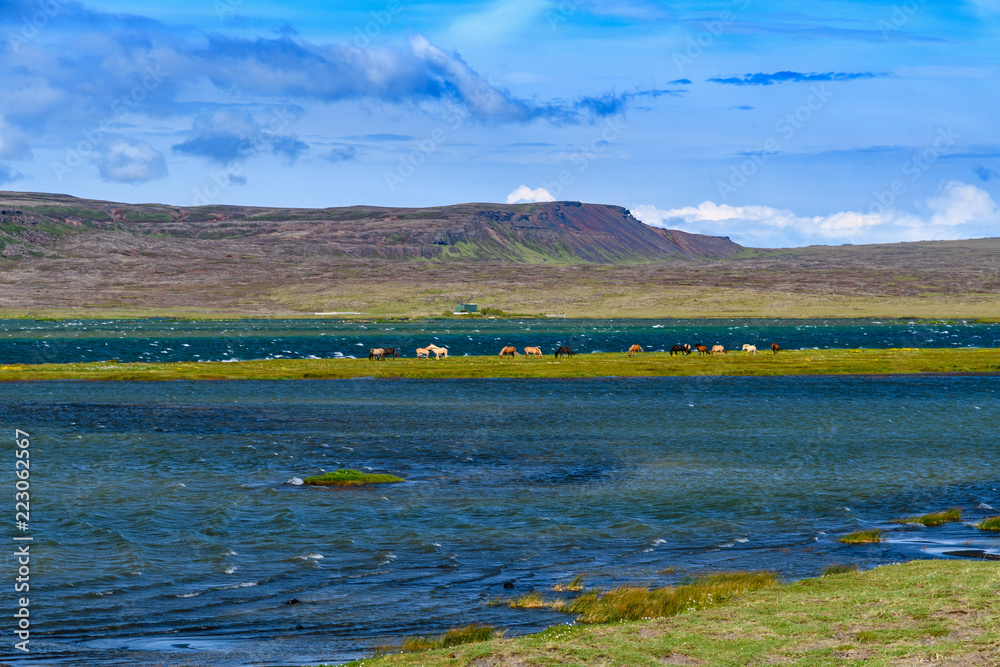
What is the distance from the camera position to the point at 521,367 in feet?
261

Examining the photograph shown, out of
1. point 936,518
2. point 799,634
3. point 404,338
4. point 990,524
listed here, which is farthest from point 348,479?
point 404,338

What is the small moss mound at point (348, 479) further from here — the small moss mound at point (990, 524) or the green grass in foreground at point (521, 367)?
the green grass in foreground at point (521, 367)

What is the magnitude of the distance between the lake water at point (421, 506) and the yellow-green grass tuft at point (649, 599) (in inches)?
30.6

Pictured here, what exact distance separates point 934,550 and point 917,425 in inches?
1054

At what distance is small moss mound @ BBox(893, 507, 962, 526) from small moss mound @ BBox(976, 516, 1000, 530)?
850 mm

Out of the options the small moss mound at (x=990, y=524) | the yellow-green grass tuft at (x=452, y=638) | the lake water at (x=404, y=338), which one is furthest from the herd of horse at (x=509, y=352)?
the yellow-green grass tuft at (x=452, y=638)

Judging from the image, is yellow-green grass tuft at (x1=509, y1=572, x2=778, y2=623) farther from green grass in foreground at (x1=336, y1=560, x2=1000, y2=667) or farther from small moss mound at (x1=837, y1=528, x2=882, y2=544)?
small moss mound at (x1=837, y1=528, x2=882, y2=544)

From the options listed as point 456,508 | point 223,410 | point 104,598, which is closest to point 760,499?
point 456,508

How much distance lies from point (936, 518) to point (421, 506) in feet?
45.3

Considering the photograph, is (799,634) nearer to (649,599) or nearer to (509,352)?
(649,599)

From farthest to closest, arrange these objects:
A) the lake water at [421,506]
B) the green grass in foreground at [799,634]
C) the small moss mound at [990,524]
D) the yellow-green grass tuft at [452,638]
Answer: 1. the small moss mound at [990,524]
2. the lake water at [421,506]
3. the yellow-green grass tuft at [452,638]
4. the green grass in foreground at [799,634]

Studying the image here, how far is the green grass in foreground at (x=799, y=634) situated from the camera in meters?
14.1

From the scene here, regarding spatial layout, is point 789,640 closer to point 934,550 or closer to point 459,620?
point 459,620

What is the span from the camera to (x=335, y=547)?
23531 millimetres
